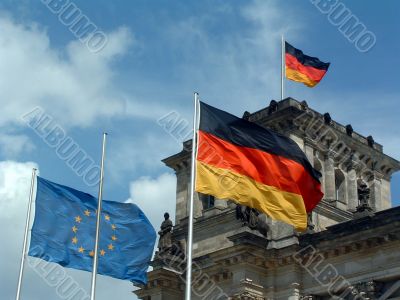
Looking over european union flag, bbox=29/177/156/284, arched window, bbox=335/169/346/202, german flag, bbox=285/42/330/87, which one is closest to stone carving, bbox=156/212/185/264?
arched window, bbox=335/169/346/202

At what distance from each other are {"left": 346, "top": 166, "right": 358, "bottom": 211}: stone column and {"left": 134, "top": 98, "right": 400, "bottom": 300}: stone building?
0.06 meters

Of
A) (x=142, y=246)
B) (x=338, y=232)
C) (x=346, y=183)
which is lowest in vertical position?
(x=142, y=246)

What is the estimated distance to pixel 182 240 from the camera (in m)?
44.8

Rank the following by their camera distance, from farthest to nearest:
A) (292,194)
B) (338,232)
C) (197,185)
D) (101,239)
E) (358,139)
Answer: (358,139)
(338,232)
(101,239)
(292,194)
(197,185)

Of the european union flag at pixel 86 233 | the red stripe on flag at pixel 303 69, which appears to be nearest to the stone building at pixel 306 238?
the red stripe on flag at pixel 303 69

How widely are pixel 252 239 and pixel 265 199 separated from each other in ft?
39.6

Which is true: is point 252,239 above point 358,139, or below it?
below

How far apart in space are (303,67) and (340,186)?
697cm

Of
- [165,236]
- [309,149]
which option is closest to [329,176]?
[309,149]

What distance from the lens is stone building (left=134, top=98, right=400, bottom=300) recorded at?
1367 inches

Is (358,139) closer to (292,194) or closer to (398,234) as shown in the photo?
(398,234)

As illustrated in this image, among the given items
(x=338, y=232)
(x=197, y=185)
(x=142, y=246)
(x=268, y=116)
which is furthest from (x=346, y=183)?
(x=197, y=185)

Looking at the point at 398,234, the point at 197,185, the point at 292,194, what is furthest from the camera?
the point at 398,234

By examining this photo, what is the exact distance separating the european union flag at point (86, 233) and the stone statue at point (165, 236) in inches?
508
